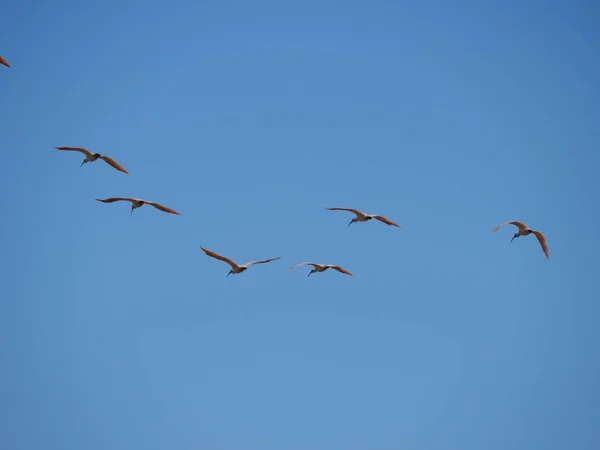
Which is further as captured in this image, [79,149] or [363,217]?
[363,217]

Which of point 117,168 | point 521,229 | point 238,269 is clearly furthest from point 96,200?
point 521,229

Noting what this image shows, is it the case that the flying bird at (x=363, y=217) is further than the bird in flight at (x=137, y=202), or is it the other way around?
the flying bird at (x=363, y=217)

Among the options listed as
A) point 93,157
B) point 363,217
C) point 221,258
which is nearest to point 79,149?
point 93,157

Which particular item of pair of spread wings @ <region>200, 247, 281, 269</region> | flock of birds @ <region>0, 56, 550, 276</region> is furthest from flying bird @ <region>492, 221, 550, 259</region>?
pair of spread wings @ <region>200, 247, 281, 269</region>

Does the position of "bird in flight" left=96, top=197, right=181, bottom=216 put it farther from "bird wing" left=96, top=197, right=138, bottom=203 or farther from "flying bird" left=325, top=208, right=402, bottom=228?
"flying bird" left=325, top=208, right=402, bottom=228

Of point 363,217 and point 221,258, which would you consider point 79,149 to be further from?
point 363,217

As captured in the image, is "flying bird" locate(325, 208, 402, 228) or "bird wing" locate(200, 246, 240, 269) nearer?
"bird wing" locate(200, 246, 240, 269)

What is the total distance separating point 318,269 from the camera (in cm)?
7781

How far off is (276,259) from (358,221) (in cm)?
1367

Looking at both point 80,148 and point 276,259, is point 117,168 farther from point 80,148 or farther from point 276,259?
point 276,259

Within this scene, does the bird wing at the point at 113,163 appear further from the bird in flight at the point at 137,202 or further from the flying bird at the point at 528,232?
the flying bird at the point at 528,232

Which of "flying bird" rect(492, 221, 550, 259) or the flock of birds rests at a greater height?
"flying bird" rect(492, 221, 550, 259)

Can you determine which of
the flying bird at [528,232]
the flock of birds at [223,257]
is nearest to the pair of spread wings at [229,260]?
the flock of birds at [223,257]

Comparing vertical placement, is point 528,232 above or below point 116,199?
above
